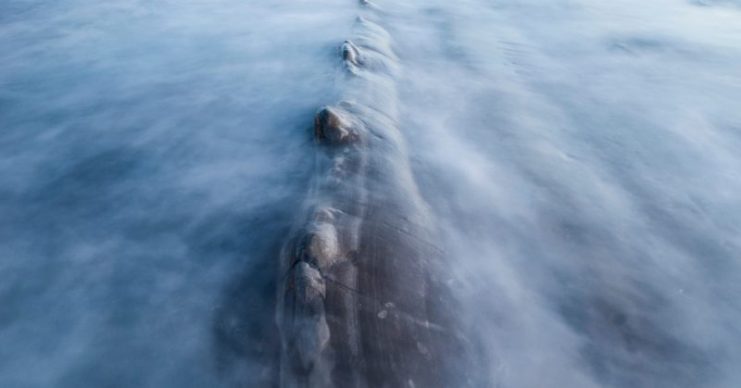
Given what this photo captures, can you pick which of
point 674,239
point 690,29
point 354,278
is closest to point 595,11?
point 690,29

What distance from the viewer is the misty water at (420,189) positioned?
126 inches

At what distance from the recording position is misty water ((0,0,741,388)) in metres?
3.19

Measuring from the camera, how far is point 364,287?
3104 millimetres

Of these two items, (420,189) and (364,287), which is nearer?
(364,287)

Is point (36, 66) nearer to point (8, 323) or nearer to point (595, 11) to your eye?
point (8, 323)

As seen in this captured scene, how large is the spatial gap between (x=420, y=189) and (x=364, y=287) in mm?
1551

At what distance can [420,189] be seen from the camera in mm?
4434

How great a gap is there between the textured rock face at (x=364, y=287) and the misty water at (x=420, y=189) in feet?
0.69

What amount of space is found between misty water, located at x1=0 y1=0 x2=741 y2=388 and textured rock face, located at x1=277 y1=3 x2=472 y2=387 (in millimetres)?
210

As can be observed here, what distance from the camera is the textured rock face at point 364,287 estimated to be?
2770mm

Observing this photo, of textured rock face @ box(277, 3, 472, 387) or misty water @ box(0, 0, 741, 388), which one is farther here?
misty water @ box(0, 0, 741, 388)

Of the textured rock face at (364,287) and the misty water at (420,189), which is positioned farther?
the misty water at (420,189)

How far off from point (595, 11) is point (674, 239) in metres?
8.16

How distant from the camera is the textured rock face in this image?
9.09 feet
